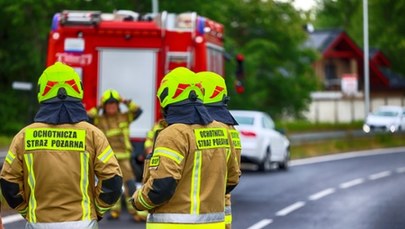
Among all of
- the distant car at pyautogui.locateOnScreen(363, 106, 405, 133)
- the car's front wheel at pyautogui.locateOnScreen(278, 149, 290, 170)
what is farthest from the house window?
the car's front wheel at pyautogui.locateOnScreen(278, 149, 290, 170)

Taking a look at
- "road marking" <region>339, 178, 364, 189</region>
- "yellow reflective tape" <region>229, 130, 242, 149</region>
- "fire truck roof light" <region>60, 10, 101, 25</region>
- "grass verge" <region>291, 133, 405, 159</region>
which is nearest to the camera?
"yellow reflective tape" <region>229, 130, 242, 149</region>

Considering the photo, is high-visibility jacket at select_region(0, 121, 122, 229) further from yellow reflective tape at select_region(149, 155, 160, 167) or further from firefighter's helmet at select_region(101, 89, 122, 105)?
firefighter's helmet at select_region(101, 89, 122, 105)

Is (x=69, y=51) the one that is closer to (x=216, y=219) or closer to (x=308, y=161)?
(x=216, y=219)

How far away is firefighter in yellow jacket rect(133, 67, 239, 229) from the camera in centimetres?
653

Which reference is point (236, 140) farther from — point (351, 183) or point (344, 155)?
point (344, 155)

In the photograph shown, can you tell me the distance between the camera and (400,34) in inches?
3073

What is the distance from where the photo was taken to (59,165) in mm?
6434

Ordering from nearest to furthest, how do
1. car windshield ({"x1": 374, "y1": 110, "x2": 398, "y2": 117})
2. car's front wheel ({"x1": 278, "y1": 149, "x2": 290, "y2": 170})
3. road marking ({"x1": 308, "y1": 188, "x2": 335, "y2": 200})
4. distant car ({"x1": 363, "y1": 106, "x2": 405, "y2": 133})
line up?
road marking ({"x1": 308, "y1": 188, "x2": 335, "y2": 200}) → car's front wheel ({"x1": 278, "y1": 149, "x2": 290, "y2": 170}) → distant car ({"x1": 363, "y1": 106, "x2": 405, "y2": 133}) → car windshield ({"x1": 374, "y1": 110, "x2": 398, "y2": 117})

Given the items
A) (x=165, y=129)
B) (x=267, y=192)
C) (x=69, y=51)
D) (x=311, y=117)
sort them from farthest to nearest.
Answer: (x=311, y=117) → (x=267, y=192) → (x=69, y=51) → (x=165, y=129)

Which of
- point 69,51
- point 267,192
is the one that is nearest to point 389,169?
point 267,192

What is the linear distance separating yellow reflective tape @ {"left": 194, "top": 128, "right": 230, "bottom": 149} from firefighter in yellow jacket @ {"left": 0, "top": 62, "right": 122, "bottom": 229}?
1.71ft

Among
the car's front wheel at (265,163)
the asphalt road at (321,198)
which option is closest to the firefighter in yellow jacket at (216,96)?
the asphalt road at (321,198)

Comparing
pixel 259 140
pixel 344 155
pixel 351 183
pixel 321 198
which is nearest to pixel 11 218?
pixel 321 198

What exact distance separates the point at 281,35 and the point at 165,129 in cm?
5262
